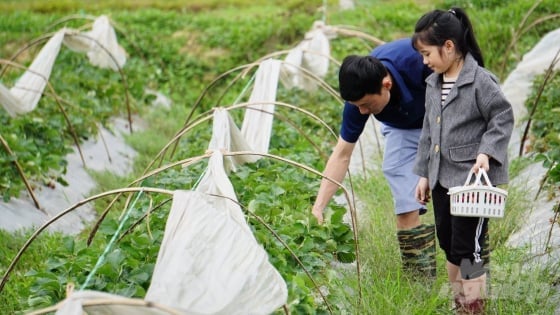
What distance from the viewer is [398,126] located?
3.64m

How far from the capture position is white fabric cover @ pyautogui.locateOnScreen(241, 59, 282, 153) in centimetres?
514

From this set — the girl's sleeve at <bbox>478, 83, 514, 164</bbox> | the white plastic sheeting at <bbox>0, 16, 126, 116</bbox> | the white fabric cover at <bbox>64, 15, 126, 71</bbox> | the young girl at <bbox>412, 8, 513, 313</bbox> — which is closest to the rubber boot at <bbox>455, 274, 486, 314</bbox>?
the young girl at <bbox>412, 8, 513, 313</bbox>

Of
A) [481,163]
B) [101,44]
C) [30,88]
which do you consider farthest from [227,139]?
[101,44]

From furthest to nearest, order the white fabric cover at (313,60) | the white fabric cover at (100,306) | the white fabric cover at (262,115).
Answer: the white fabric cover at (313,60)
the white fabric cover at (262,115)
the white fabric cover at (100,306)

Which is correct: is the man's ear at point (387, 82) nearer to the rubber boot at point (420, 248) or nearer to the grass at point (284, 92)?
the rubber boot at point (420, 248)

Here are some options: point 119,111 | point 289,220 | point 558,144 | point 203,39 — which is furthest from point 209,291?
point 203,39

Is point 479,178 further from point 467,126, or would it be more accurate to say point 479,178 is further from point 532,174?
point 532,174

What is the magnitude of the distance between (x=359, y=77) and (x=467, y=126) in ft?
1.48

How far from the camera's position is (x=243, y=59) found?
9961 millimetres

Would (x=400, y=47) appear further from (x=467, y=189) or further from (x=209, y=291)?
(x=209, y=291)

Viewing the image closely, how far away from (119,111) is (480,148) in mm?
5580

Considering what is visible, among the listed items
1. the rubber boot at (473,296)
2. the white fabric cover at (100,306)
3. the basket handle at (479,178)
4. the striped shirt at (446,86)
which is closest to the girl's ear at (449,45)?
the striped shirt at (446,86)

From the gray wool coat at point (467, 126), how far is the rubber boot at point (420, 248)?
486 mm

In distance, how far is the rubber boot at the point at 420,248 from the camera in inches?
141
